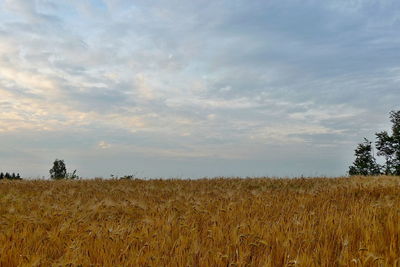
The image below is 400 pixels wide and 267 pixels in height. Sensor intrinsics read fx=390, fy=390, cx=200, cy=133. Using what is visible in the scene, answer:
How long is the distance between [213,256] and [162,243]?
859 mm

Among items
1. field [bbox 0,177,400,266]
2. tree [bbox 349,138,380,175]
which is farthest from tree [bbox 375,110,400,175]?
field [bbox 0,177,400,266]

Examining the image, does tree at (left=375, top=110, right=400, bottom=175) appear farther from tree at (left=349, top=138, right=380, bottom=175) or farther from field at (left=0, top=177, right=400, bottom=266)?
field at (left=0, top=177, right=400, bottom=266)

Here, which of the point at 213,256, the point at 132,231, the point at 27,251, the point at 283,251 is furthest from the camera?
the point at 132,231

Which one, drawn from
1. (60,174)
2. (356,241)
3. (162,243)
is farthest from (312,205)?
(60,174)

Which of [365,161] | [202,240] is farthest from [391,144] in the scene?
[202,240]

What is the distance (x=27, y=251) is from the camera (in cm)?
443

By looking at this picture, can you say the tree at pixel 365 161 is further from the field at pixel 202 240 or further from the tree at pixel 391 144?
the field at pixel 202 240

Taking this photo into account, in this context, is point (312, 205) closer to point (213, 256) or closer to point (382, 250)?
point (382, 250)

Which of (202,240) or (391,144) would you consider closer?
(202,240)

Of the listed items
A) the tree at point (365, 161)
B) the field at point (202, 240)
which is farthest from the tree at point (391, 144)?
the field at point (202, 240)

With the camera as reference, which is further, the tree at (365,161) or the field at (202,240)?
the tree at (365,161)

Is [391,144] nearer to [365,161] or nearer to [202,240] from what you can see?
[365,161]

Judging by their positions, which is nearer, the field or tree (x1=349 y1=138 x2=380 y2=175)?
the field

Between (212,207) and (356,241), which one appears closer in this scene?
(356,241)
